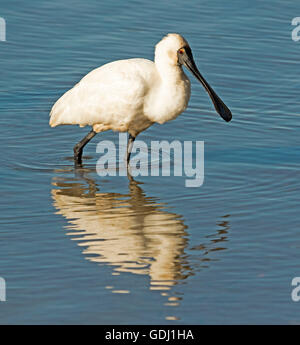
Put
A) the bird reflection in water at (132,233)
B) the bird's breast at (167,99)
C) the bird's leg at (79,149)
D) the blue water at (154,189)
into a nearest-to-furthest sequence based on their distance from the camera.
→ the blue water at (154,189) < the bird reflection in water at (132,233) < the bird's breast at (167,99) < the bird's leg at (79,149)

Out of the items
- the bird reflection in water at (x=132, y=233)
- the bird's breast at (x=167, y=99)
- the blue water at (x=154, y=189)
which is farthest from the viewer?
the bird's breast at (x=167, y=99)

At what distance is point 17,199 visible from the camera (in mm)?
10242

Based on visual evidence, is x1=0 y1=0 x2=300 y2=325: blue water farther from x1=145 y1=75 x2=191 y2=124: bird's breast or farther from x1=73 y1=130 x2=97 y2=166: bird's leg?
x1=145 y1=75 x2=191 y2=124: bird's breast

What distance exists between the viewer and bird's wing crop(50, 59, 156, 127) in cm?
1095

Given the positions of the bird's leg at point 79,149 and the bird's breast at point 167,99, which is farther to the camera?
the bird's leg at point 79,149

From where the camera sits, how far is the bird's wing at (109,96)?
11.0 m

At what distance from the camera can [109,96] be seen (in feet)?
36.8

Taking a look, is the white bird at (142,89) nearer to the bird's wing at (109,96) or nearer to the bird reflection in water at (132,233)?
the bird's wing at (109,96)

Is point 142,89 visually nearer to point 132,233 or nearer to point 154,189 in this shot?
point 154,189

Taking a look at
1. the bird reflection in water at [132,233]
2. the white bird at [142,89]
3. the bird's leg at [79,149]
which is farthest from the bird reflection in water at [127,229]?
the white bird at [142,89]

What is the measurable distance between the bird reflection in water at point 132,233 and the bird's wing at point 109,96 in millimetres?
797

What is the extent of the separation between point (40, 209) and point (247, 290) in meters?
2.73

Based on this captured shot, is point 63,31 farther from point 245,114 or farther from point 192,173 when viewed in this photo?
point 192,173

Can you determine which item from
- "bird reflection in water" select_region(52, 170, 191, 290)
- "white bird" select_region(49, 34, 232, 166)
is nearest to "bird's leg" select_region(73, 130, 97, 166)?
"white bird" select_region(49, 34, 232, 166)
